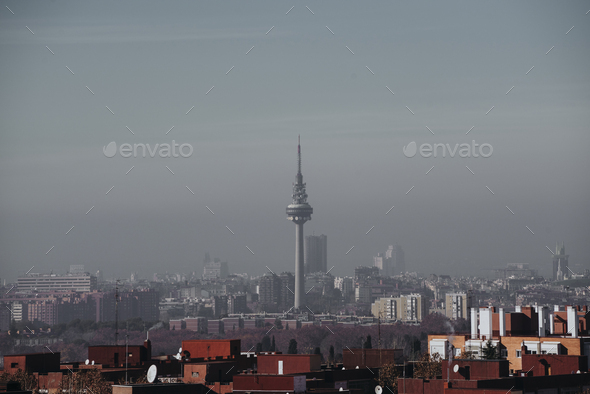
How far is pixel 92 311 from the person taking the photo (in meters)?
162

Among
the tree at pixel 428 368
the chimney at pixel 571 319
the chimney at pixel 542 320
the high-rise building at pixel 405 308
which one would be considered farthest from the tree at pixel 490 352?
the high-rise building at pixel 405 308

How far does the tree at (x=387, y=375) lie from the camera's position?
34.7 meters

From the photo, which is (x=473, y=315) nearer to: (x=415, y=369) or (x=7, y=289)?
(x=415, y=369)

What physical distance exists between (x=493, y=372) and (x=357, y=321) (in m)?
137

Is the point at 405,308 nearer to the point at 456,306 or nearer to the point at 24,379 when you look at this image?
the point at 456,306

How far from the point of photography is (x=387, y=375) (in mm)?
35750

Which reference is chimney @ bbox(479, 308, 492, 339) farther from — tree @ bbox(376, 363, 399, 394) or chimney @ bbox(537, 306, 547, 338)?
tree @ bbox(376, 363, 399, 394)

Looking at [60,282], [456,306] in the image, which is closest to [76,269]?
[60,282]

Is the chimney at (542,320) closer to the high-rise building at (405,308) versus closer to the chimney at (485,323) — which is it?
the chimney at (485,323)

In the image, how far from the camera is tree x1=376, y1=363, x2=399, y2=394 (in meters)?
34.7

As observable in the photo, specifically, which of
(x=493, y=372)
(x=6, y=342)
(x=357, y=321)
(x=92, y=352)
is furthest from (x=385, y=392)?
(x=357, y=321)

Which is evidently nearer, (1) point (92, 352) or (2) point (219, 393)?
(2) point (219, 393)

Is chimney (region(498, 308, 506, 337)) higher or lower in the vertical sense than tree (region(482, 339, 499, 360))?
higher

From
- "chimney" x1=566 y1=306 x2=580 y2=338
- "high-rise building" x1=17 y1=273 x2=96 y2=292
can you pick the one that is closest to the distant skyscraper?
"high-rise building" x1=17 y1=273 x2=96 y2=292
